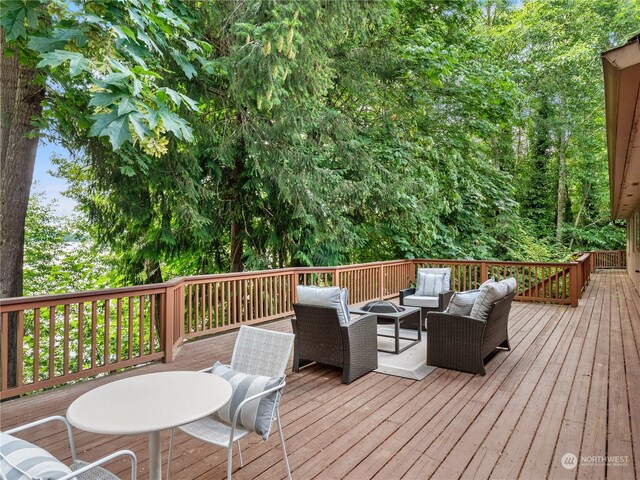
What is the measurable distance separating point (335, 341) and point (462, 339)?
1.37 meters

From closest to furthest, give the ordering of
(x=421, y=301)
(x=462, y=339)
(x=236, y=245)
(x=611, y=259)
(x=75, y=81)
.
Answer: (x=462, y=339) → (x=75, y=81) → (x=421, y=301) → (x=236, y=245) → (x=611, y=259)

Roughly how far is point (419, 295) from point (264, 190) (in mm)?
3442

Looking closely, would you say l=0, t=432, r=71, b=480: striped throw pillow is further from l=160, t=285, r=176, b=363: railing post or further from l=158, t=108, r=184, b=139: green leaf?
l=160, t=285, r=176, b=363: railing post

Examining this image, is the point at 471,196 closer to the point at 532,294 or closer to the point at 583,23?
the point at 532,294

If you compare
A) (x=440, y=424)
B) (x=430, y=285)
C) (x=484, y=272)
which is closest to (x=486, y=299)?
(x=440, y=424)

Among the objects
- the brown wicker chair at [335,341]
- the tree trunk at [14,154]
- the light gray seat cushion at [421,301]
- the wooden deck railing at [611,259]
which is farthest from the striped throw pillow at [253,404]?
the wooden deck railing at [611,259]

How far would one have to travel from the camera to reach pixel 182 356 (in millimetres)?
4664

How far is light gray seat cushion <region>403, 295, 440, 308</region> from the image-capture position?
595 centimetres

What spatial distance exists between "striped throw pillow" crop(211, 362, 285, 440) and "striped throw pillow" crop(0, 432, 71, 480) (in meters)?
0.81

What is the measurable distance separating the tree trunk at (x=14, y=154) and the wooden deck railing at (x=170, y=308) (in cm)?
79

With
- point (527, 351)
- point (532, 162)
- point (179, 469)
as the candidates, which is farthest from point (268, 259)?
point (532, 162)

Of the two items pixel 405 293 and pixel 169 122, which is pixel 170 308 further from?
pixel 405 293

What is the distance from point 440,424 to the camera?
2.89 m

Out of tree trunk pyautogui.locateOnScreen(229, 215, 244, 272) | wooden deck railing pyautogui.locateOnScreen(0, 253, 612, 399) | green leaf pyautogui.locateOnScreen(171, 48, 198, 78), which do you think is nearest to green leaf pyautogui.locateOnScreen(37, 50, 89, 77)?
green leaf pyautogui.locateOnScreen(171, 48, 198, 78)
